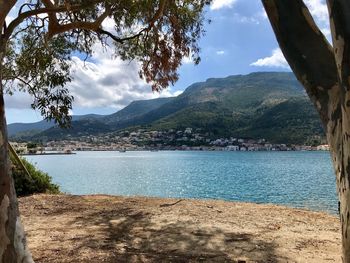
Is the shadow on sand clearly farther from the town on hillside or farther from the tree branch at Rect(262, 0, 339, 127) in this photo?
the town on hillside

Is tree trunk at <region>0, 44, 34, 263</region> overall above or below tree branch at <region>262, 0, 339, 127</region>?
below

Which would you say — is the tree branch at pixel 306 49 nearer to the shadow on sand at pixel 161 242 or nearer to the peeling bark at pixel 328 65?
the peeling bark at pixel 328 65

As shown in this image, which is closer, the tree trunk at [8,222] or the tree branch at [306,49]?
the tree branch at [306,49]

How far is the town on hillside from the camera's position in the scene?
5271 inches

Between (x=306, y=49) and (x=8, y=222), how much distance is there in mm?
2682

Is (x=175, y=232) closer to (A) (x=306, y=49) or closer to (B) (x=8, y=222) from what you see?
(B) (x=8, y=222)

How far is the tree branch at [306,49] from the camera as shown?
307 centimetres

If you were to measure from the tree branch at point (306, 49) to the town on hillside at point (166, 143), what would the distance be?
383 feet

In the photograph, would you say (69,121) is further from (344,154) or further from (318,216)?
(344,154)

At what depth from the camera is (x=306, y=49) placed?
10.3ft

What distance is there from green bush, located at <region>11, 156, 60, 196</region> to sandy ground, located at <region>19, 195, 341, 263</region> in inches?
75.3

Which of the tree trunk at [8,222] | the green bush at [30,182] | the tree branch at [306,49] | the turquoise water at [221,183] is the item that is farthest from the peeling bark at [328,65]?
the turquoise water at [221,183]

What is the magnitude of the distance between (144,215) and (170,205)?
1503 mm

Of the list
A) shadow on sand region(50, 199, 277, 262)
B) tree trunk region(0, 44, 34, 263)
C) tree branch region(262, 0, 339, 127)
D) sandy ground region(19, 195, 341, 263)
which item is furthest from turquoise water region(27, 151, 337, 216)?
tree branch region(262, 0, 339, 127)
